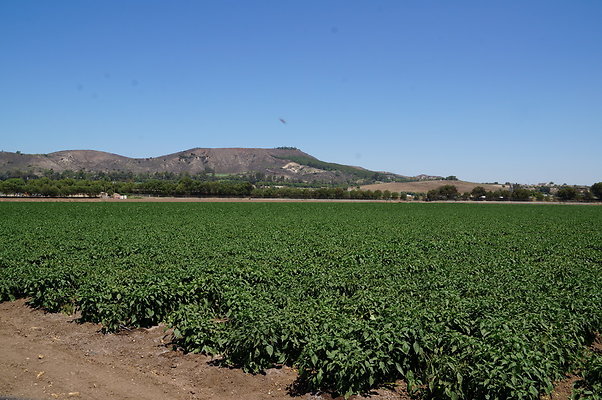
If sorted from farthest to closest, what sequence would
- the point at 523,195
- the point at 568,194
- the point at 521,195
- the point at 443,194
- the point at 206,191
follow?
the point at 443,194
the point at 521,195
the point at 523,195
the point at 568,194
the point at 206,191

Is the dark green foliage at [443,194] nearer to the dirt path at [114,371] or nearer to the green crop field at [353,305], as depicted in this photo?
the green crop field at [353,305]

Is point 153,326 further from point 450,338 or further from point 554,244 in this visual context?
point 554,244

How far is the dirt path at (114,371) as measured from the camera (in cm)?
816

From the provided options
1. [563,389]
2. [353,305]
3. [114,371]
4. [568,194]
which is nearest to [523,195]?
[568,194]

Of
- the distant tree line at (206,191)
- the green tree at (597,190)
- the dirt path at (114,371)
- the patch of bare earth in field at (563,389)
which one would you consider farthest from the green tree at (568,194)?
the dirt path at (114,371)

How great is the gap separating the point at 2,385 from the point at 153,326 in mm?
4058

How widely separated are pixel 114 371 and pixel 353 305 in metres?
5.58

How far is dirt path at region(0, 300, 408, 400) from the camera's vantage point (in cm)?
816

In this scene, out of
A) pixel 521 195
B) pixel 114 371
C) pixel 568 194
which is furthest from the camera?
pixel 521 195

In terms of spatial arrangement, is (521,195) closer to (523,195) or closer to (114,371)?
(523,195)

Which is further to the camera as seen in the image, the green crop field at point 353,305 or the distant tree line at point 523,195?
the distant tree line at point 523,195

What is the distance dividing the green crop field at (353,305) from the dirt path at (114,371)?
398 millimetres

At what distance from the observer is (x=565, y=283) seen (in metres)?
14.1

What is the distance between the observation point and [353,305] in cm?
1074
